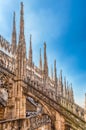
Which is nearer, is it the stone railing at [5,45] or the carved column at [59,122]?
the carved column at [59,122]

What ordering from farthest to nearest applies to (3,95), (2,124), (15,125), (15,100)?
(3,95) < (15,100) < (15,125) < (2,124)

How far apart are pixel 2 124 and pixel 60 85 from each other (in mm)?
26113

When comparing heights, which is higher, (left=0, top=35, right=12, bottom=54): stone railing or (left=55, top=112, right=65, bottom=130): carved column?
(left=0, top=35, right=12, bottom=54): stone railing

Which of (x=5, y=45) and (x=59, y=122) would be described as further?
(x=5, y=45)

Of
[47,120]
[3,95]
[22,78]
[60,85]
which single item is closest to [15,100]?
[22,78]

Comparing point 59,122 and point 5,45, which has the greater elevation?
point 5,45

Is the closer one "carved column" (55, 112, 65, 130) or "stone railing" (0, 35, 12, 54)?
"carved column" (55, 112, 65, 130)

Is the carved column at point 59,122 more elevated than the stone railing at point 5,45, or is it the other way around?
the stone railing at point 5,45

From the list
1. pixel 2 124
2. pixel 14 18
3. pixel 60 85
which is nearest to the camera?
pixel 2 124

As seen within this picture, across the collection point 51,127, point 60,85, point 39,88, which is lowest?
point 51,127

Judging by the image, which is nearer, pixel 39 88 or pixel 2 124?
pixel 2 124

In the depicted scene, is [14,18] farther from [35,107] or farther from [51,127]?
[51,127]

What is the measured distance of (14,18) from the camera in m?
30.6

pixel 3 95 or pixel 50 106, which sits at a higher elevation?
pixel 3 95
